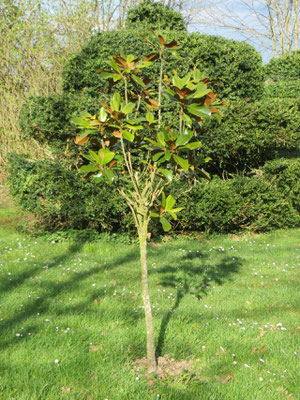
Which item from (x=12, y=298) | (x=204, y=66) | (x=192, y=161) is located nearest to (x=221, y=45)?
(x=204, y=66)

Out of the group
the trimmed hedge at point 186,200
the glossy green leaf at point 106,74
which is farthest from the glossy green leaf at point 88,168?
the trimmed hedge at point 186,200

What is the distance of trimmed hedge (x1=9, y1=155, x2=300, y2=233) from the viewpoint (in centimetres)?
680

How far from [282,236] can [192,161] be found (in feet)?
18.1

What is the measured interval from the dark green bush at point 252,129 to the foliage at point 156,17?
10.6 feet

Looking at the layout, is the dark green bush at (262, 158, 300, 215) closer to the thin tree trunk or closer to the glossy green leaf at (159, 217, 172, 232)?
the thin tree trunk

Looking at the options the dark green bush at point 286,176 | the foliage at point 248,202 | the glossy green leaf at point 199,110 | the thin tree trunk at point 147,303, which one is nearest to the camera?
the glossy green leaf at point 199,110

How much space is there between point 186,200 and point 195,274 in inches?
78.2

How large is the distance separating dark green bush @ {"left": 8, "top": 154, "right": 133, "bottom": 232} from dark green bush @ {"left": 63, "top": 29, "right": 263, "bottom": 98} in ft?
7.40

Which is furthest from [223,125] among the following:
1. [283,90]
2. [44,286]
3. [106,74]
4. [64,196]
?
[106,74]

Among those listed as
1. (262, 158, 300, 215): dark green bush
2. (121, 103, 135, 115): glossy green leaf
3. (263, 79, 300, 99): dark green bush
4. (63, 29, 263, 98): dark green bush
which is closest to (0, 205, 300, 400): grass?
(262, 158, 300, 215): dark green bush

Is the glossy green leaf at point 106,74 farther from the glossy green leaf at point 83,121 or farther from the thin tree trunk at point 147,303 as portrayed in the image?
the thin tree trunk at point 147,303

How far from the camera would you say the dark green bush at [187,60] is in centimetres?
775

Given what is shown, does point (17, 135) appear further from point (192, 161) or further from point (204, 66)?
point (192, 161)

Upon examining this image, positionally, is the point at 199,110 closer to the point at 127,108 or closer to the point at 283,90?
the point at 127,108
